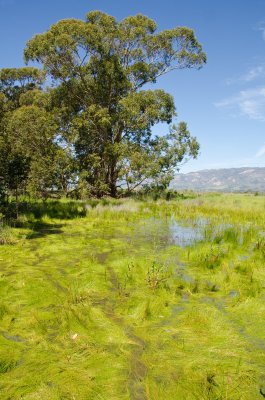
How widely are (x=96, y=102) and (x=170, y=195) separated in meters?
10.5

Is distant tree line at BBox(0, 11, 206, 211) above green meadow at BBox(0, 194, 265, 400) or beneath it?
above

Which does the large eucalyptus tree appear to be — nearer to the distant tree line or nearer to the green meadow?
the distant tree line

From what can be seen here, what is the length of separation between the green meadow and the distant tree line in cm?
1590

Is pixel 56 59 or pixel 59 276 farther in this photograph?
pixel 56 59

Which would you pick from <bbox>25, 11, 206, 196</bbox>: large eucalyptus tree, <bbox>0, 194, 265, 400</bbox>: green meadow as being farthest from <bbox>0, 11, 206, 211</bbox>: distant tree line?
<bbox>0, 194, 265, 400</bbox>: green meadow

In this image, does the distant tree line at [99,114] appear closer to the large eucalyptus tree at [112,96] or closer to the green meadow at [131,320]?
the large eucalyptus tree at [112,96]

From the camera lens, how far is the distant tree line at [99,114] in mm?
27188

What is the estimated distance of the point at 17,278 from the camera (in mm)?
8148

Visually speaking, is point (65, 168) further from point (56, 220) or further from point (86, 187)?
point (56, 220)

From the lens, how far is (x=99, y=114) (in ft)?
87.7

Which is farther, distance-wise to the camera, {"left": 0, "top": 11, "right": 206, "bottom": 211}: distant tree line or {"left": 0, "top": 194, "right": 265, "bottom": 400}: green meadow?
{"left": 0, "top": 11, "right": 206, "bottom": 211}: distant tree line

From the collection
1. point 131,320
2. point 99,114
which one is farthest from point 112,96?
point 131,320

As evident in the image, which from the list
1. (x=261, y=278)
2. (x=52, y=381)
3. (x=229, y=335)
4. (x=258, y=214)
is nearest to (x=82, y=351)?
(x=52, y=381)

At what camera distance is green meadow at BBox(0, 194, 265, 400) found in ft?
13.8
